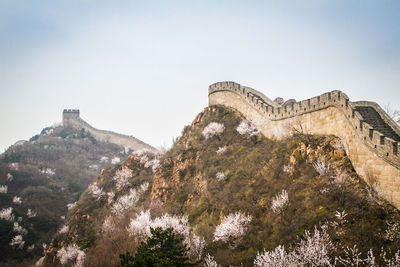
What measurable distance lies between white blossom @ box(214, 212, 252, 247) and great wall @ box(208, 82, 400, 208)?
23.5 feet

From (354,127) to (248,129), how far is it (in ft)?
45.1

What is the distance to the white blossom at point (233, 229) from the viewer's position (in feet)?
54.8

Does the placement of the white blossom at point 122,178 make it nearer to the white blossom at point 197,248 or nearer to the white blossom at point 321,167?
the white blossom at point 197,248

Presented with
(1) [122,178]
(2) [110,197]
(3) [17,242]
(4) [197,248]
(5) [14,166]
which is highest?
(5) [14,166]

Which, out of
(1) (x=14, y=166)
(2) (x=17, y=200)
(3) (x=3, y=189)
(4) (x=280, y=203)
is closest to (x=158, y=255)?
(4) (x=280, y=203)

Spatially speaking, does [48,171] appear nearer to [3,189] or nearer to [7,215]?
[3,189]

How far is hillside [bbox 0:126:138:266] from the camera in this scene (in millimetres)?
47406

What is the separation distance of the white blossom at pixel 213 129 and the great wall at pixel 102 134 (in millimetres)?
46815

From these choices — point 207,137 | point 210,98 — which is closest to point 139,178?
point 207,137

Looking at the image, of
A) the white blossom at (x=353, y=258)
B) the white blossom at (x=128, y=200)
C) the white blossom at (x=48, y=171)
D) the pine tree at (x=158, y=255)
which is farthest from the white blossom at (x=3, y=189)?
the white blossom at (x=353, y=258)

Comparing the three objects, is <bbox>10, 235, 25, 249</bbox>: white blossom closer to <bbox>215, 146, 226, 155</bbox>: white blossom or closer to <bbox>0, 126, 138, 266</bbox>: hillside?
<bbox>0, 126, 138, 266</bbox>: hillside

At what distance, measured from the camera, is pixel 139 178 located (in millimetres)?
36688

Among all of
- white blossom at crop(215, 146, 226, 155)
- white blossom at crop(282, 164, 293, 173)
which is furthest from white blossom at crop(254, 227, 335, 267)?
white blossom at crop(215, 146, 226, 155)

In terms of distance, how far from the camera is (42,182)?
224 feet
